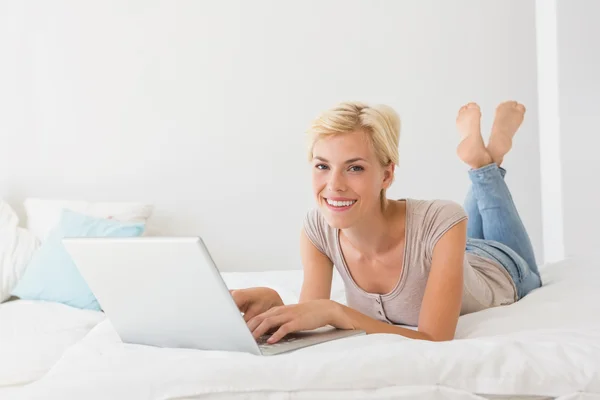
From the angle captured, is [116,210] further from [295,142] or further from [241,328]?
[241,328]

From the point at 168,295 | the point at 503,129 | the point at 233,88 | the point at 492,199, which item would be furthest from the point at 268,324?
the point at 233,88

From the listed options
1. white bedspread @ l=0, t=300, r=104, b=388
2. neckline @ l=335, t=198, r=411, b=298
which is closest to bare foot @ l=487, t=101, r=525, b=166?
neckline @ l=335, t=198, r=411, b=298

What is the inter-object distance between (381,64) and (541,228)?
Answer: 45.4 inches

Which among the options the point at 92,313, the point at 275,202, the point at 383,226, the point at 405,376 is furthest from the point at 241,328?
the point at 275,202

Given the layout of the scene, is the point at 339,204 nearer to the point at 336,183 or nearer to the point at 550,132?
the point at 336,183

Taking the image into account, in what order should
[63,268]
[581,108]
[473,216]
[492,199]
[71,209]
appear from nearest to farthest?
[492,199] < [473,216] < [63,268] < [581,108] < [71,209]

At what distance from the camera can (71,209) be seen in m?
3.48

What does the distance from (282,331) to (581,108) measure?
246 cm

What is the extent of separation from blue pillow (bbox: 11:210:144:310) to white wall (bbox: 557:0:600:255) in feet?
6.35

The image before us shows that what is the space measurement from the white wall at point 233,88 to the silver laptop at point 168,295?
2.45m

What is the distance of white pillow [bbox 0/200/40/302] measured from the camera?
3.12 meters

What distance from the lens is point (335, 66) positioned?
381 centimetres

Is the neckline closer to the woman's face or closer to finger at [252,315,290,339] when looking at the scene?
the woman's face

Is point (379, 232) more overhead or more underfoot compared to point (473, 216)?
more overhead
